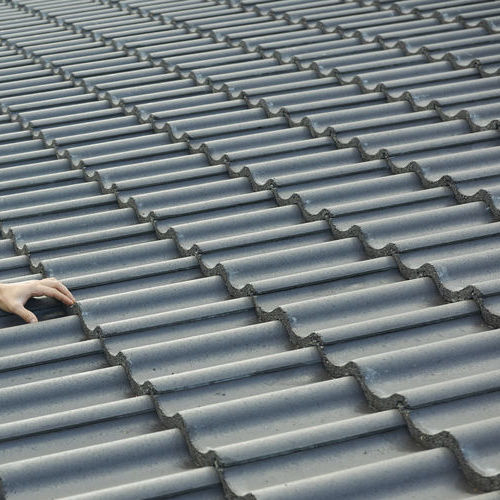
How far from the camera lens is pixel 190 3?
7.22 m

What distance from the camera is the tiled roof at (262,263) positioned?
252 cm

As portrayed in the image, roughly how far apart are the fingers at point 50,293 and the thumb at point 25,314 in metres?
0.06

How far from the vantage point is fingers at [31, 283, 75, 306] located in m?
3.34

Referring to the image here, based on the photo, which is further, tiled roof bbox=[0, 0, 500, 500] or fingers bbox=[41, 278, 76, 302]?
fingers bbox=[41, 278, 76, 302]

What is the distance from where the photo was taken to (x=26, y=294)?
10.9 feet

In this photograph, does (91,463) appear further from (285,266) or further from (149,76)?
(149,76)

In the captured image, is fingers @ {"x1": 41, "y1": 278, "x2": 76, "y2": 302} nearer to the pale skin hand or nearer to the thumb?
the pale skin hand

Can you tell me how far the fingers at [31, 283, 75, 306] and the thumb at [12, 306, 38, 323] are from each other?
0.06 metres

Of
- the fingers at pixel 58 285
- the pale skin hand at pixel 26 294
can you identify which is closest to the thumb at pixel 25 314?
the pale skin hand at pixel 26 294

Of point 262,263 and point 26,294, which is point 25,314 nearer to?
Result: point 26,294

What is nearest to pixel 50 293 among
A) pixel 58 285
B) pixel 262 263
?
pixel 58 285

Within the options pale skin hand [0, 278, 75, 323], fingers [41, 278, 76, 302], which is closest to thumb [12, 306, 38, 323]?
pale skin hand [0, 278, 75, 323]

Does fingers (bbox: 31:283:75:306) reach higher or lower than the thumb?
higher

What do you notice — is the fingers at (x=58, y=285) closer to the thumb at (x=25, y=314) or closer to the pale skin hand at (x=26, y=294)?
the pale skin hand at (x=26, y=294)
